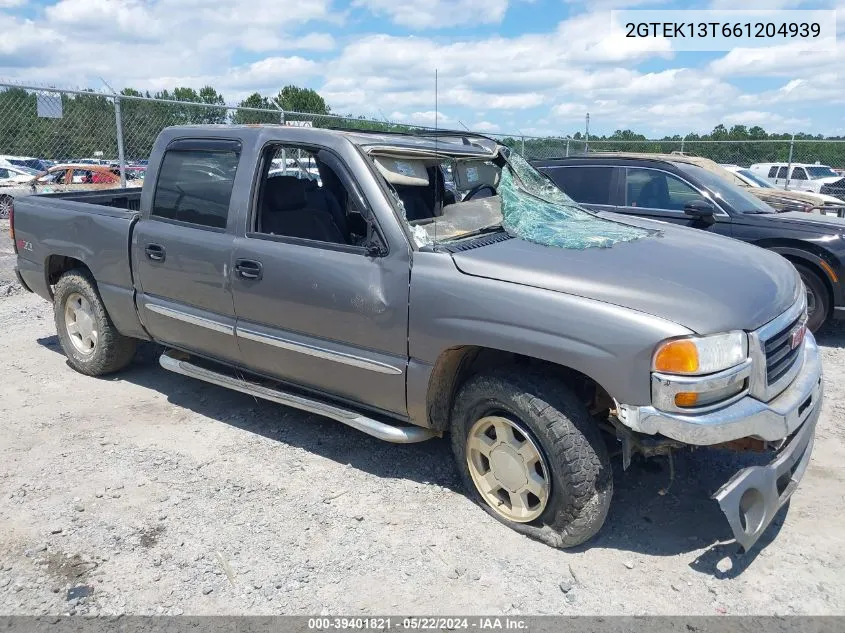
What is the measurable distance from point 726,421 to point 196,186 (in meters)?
3.43

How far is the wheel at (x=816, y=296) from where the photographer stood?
21.6 feet

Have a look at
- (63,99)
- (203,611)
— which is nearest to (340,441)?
(203,611)

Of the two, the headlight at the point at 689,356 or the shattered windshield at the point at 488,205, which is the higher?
the shattered windshield at the point at 488,205

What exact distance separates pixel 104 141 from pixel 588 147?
45.2 feet

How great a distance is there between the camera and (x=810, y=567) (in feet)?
10.1

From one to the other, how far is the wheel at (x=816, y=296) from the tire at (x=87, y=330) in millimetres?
6254

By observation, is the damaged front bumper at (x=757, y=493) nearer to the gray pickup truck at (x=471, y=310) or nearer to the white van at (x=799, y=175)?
the gray pickup truck at (x=471, y=310)

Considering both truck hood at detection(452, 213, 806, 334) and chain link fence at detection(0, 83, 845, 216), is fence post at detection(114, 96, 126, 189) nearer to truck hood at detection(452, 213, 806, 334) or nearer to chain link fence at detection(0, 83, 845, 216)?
chain link fence at detection(0, 83, 845, 216)

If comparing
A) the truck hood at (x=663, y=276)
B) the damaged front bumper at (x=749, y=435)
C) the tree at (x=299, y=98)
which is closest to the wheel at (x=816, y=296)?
the truck hood at (x=663, y=276)

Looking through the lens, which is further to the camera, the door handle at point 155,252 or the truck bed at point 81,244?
the truck bed at point 81,244

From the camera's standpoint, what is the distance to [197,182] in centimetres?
440

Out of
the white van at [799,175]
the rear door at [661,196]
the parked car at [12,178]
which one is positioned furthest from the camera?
the white van at [799,175]

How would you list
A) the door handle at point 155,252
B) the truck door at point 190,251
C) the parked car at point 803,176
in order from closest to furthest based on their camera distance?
the truck door at point 190,251 → the door handle at point 155,252 → the parked car at point 803,176

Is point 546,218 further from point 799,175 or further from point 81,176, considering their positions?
point 799,175
